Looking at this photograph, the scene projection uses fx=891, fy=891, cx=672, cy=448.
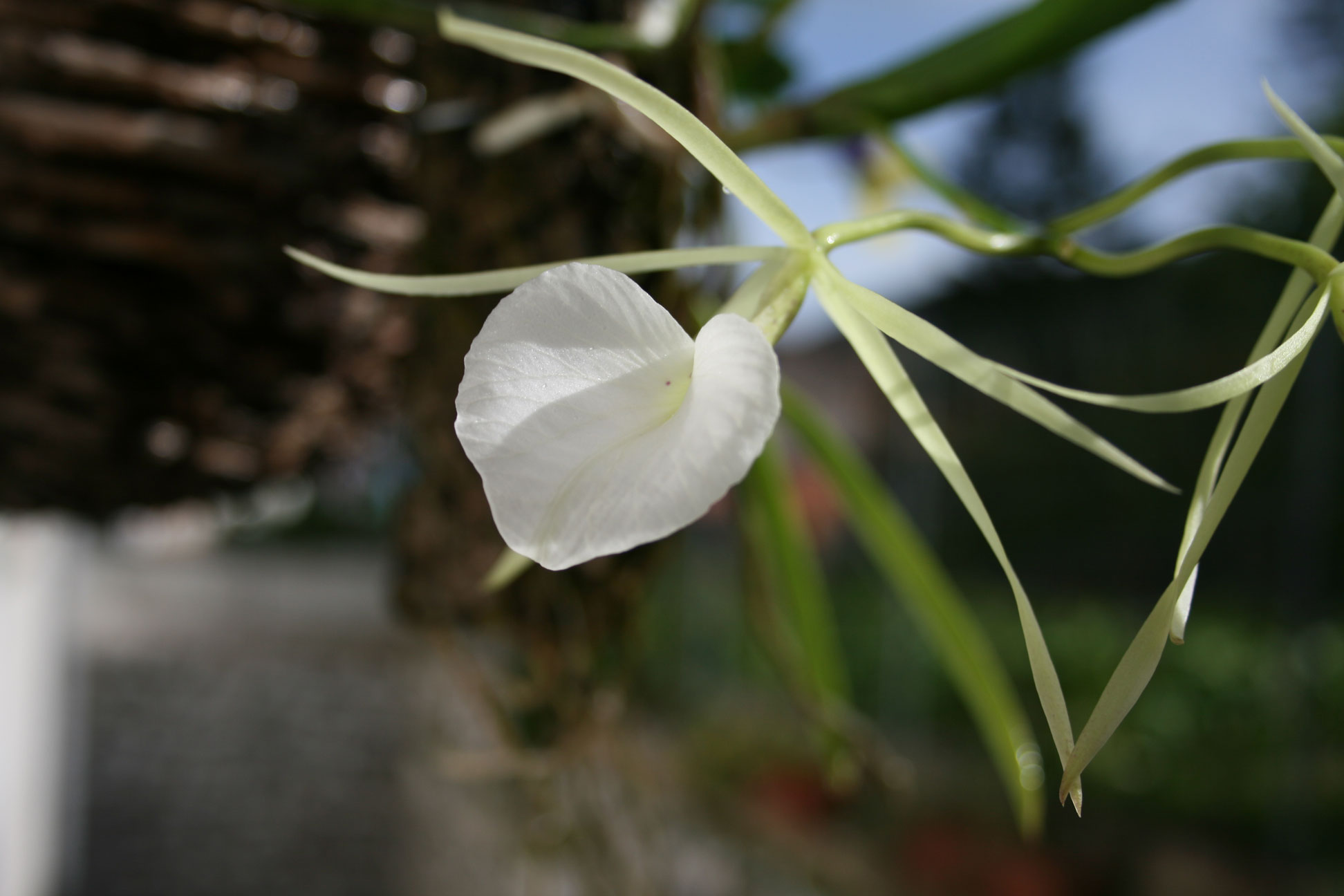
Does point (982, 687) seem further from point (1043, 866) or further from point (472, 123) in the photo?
point (1043, 866)

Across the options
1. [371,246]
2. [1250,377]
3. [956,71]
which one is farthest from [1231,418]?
[371,246]

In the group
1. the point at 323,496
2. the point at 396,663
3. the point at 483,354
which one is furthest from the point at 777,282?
the point at 323,496

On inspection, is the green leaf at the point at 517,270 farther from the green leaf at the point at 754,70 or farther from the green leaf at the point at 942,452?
the green leaf at the point at 754,70

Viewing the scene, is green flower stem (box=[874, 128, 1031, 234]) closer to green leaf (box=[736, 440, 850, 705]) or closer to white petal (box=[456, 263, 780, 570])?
green leaf (box=[736, 440, 850, 705])

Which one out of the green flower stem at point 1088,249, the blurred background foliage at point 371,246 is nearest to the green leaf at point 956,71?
the blurred background foliage at point 371,246

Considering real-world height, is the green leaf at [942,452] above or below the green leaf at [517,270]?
below
